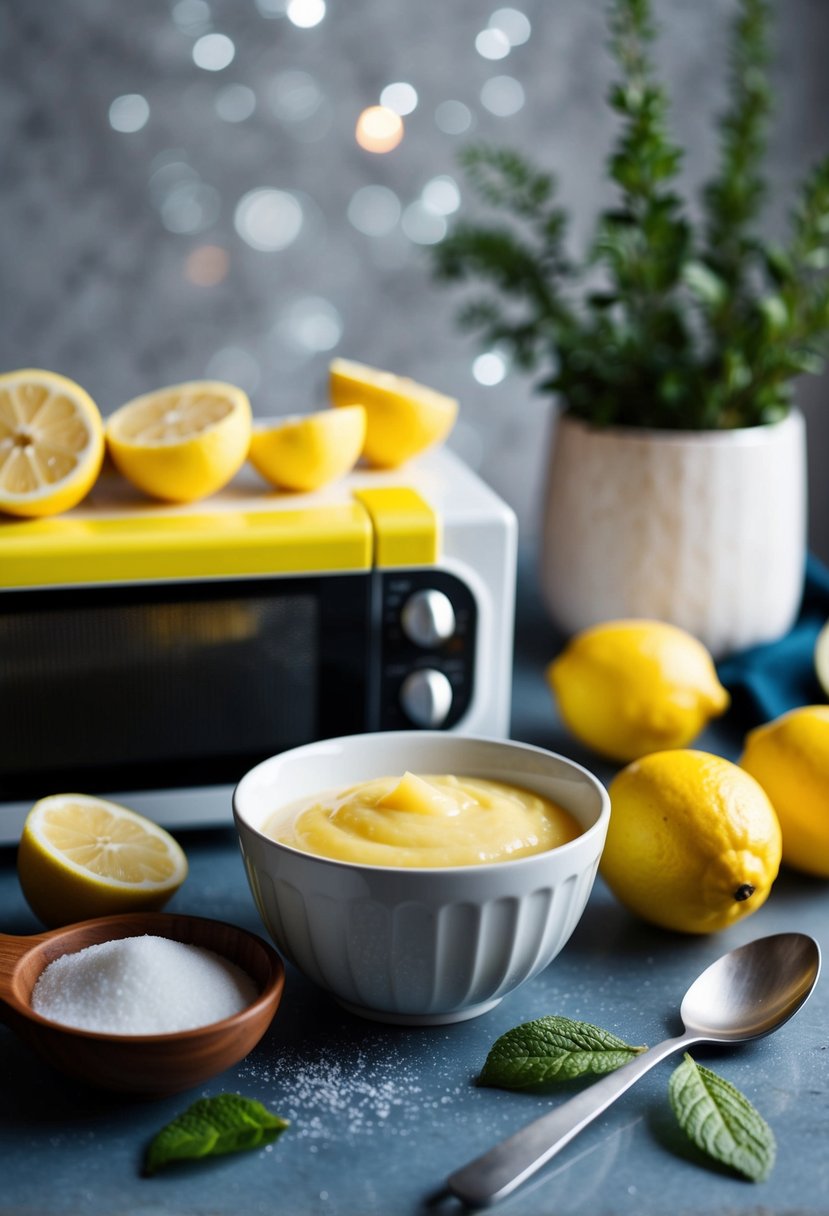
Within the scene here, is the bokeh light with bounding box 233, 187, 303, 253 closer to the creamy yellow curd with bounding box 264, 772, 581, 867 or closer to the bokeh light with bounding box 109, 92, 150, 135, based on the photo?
the bokeh light with bounding box 109, 92, 150, 135

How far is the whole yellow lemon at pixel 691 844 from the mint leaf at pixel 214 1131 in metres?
0.29

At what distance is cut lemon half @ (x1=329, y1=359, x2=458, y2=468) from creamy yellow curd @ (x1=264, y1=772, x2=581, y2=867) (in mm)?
337

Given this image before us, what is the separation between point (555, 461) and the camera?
1.25 m

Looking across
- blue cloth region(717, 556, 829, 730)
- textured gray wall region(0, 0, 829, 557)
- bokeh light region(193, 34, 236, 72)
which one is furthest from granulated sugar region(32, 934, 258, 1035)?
bokeh light region(193, 34, 236, 72)

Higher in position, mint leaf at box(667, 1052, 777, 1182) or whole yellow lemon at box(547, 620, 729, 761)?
whole yellow lemon at box(547, 620, 729, 761)

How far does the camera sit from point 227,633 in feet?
2.94

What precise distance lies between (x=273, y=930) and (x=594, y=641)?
1.43 feet

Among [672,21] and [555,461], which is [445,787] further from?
[672,21]

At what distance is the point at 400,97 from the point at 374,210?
0.12m

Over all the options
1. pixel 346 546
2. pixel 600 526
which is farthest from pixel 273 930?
pixel 600 526

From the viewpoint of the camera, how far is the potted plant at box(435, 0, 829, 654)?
3.72 ft

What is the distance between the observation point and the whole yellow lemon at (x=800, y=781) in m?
0.87

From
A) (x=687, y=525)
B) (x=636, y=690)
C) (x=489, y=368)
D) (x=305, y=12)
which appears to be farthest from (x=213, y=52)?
(x=636, y=690)

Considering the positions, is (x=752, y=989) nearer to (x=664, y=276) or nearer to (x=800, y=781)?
(x=800, y=781)
